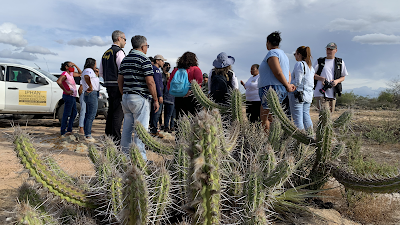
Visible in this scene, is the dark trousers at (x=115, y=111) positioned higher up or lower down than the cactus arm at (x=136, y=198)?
higher up

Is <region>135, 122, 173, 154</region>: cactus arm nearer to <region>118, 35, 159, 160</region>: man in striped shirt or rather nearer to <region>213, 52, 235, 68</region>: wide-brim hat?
<region>118, 35, 159, 160</region>: man in striped shirt

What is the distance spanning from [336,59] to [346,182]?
372cm

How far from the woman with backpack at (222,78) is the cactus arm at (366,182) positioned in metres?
2.30

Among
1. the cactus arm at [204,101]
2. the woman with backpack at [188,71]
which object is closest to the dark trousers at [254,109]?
the woman with backpack at [188,71]

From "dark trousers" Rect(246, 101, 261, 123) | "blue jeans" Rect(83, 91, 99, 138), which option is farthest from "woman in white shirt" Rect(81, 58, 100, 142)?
"dark trousers" Rect(246, 101, 261, 123)

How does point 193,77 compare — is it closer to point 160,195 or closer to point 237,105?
point 237,105

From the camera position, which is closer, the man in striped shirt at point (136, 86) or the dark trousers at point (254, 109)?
the man in striped shirt at point (136, 86)

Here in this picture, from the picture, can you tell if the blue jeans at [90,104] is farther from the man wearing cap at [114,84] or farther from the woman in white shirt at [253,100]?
the woman in white shirt at [253,100]

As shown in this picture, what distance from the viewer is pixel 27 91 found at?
9.14m

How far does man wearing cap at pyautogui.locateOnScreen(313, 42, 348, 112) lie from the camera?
18.5 feet

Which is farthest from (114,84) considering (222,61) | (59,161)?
(222,61)

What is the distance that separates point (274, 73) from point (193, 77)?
1952mm

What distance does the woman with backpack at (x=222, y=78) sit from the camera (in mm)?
4867

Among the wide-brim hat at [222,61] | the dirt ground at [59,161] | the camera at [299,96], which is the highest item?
the wide-brim hat at [222,61]
